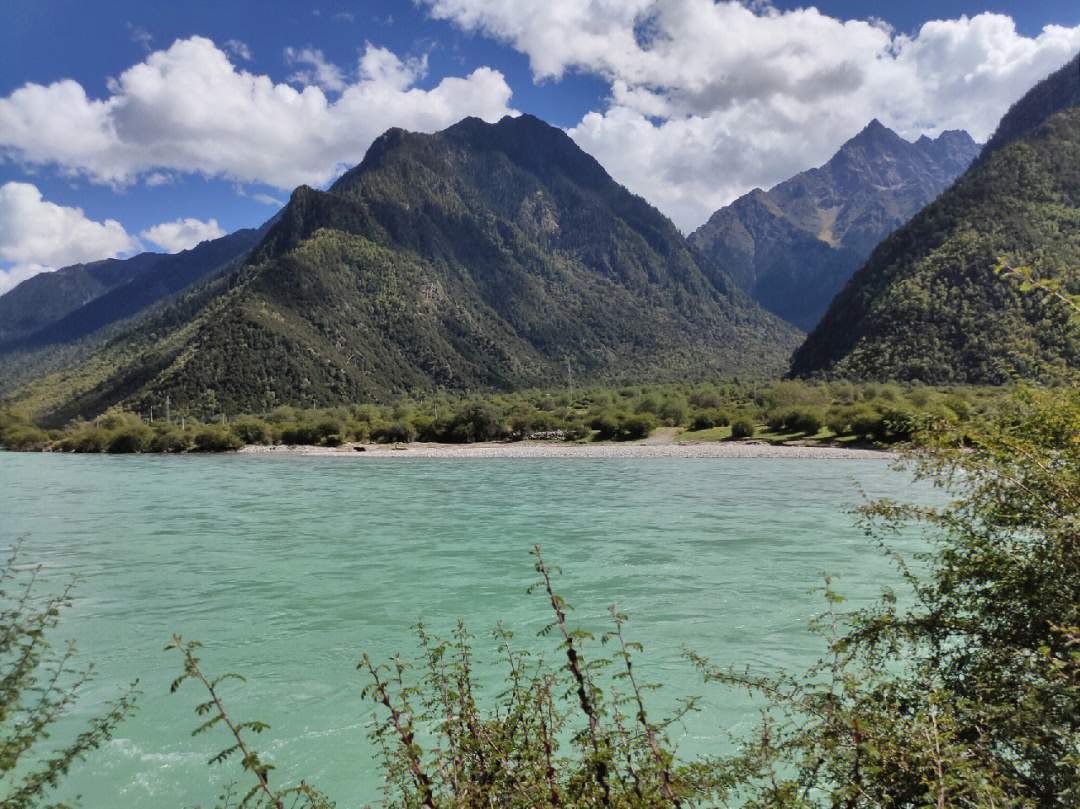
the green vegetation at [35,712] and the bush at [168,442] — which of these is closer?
the green vegetation at [35,712]

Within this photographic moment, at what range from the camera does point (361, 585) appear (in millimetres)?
18375

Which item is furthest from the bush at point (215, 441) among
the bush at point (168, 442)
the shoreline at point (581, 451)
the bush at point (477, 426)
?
the bush at point (477, 426)

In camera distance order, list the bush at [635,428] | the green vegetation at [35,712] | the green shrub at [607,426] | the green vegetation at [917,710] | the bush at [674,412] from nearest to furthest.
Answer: the green vegetation at [917,710] → the green vegetation at [35,712] → the bush at [635,428] → the green shrub at [607,426] → the bush at [674,412]

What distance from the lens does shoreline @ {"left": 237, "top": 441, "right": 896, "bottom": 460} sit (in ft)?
210

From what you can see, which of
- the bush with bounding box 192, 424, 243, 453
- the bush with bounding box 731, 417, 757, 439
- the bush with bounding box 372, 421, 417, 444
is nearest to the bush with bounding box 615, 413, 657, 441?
the bush with bounding box 731, 417, 757, 439

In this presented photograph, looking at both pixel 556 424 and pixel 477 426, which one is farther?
pixel 556 424

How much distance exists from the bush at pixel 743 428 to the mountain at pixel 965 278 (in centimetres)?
3154

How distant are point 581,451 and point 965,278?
71.2 metres

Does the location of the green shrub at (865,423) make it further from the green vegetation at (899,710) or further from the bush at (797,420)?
the green vegetation at (899,710)

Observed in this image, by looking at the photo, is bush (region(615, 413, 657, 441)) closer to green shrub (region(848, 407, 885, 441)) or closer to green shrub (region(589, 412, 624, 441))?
green shrub (region(589, 412, 624, 441))

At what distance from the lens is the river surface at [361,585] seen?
9742 millimetres

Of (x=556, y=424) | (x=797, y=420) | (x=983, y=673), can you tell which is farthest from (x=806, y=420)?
(x=983, y=673)

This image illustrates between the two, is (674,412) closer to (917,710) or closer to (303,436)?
(303,436)

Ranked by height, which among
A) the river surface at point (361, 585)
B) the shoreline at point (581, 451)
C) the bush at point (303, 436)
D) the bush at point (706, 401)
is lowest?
the river surface at point (361, 585)
